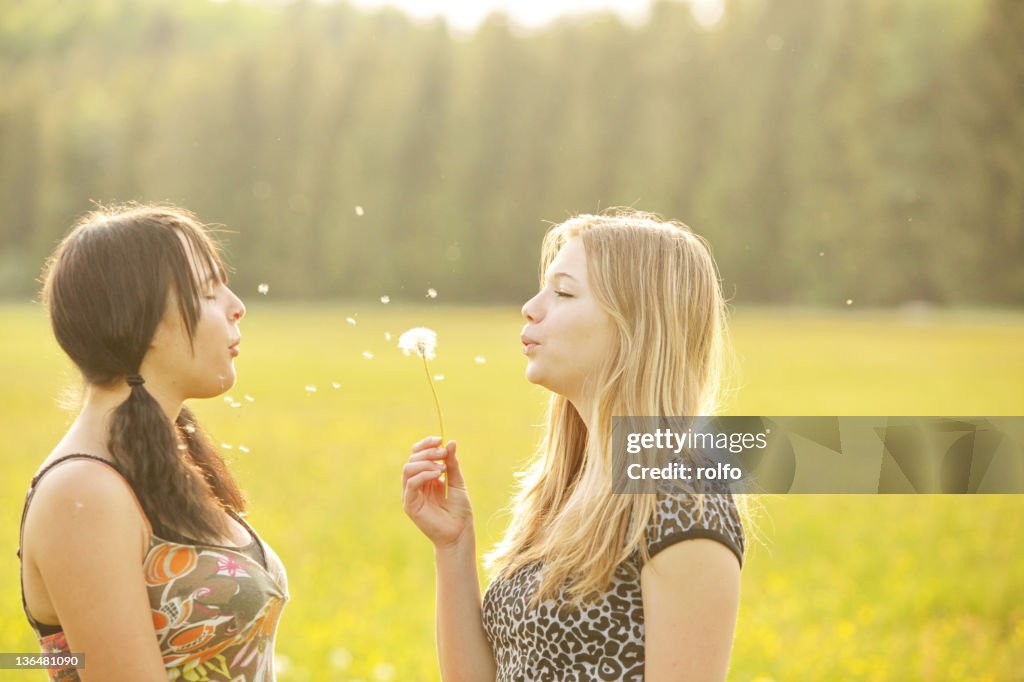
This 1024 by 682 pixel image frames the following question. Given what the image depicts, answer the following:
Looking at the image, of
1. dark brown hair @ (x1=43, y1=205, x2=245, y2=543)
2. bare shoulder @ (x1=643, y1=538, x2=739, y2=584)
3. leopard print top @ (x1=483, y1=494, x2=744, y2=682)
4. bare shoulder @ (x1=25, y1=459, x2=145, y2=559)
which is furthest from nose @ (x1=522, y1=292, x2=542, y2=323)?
bare shoulder @ (x1=25, y1=459, x2=145, y2=559)

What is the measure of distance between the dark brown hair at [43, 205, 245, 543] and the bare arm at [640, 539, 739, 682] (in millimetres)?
938

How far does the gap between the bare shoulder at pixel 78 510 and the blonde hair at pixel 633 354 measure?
2.74 feet

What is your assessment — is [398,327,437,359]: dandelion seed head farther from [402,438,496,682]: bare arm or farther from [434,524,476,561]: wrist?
[434,524,476,561]: wrist

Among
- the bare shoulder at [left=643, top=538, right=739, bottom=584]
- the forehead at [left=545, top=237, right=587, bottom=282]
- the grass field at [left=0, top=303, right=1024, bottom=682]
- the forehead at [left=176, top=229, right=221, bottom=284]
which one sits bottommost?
the grass field at [left=0, top=303, right=1024, bottom=682]

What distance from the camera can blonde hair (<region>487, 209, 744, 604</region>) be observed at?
2279 millimetres

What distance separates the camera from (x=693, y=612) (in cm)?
211

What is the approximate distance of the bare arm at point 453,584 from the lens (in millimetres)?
2566

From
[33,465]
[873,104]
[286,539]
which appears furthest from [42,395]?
[873,104]

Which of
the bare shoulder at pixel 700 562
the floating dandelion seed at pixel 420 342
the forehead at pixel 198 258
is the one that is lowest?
the bare shoulder at pixel 700 562

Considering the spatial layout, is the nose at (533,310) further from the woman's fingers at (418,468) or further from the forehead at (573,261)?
the woman's fingers at (418,468)

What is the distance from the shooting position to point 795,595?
8.12 metres

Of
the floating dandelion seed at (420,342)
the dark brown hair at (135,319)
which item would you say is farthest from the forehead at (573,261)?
the dark brown hair at (135,319)

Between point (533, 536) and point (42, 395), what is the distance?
19.1 metres

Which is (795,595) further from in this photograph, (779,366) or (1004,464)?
(779,366)
